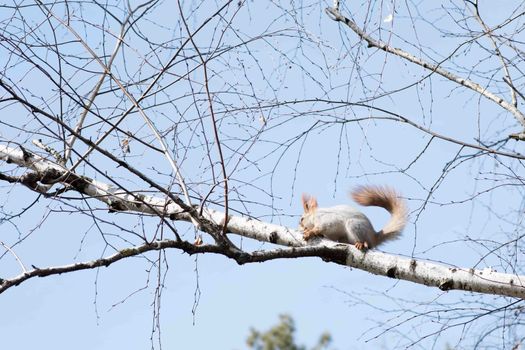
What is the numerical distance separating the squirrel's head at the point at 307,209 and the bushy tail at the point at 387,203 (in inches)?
8.9

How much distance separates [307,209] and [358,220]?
473mm

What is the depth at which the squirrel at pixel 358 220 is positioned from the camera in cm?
448

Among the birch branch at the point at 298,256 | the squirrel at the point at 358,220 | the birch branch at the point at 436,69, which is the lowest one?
the birch branch at the point at 298,256

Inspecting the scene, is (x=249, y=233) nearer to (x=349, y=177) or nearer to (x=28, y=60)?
(x=349, y=177)

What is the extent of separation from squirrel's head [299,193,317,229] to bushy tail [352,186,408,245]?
0.23m

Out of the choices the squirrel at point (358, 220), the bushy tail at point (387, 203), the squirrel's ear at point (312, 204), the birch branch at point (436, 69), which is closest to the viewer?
the birch branch at point (436, 69)

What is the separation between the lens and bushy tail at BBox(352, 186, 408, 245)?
4.70 meters

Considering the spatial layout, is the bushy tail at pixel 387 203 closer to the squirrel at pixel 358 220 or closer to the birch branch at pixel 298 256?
the squirrel at pixel 358 220

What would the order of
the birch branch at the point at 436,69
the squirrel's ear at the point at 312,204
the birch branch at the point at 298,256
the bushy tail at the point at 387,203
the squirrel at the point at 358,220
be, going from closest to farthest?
the birch branch at the point at 298,256, the birch branch at the point at 436,69, the squirrel at the point at 358,220, the bushy tail at the point at 387,203, the squirrel's ear at the point at 312,204

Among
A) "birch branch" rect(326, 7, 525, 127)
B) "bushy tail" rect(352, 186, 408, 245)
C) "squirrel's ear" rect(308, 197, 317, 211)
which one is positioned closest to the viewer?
"birch branch" rect(326, 7, 525, 127)

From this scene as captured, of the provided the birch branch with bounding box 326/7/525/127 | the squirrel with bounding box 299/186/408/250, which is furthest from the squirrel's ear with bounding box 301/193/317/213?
the birch branch with bounding box 326/7/525/127

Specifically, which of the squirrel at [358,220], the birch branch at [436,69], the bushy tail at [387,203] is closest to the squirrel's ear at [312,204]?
the squirrel at [358,220]

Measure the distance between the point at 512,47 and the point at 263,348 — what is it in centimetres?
1123

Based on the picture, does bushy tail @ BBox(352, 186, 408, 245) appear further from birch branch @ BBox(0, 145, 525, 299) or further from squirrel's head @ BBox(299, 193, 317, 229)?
birch branch @ BBox(0, 145, 525, 299)
